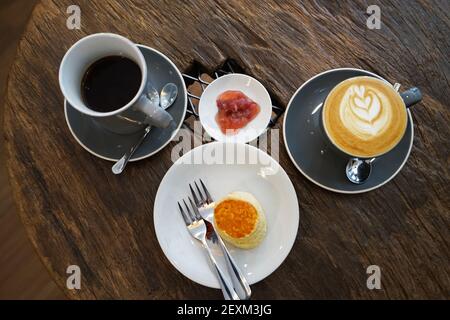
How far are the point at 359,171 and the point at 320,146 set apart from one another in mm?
109

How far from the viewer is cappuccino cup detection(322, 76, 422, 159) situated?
35.9 inches

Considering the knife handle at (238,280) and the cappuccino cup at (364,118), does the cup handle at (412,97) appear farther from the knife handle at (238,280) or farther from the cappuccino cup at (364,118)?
the knife handle at (238,280)

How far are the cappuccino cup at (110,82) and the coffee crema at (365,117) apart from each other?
1.21ft

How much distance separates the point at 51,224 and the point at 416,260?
0.88m

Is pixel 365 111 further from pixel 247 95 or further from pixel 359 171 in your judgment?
pixel 247 95

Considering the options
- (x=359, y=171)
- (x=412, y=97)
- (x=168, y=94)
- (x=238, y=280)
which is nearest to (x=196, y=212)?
(x=238, y=280)

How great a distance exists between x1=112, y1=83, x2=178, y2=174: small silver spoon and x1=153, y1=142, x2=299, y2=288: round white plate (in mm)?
102

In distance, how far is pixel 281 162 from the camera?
40.3 inches

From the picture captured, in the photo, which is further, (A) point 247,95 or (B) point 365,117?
(A) point 247,95

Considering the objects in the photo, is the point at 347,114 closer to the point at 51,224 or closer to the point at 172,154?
the point at 172,154

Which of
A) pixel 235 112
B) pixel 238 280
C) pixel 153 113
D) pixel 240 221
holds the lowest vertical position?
pixel 238 280

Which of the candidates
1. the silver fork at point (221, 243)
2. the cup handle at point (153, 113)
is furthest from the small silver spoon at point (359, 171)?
the cup handle at point (153, 113)

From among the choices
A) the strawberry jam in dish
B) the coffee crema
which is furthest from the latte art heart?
the strawberry jam in dish
